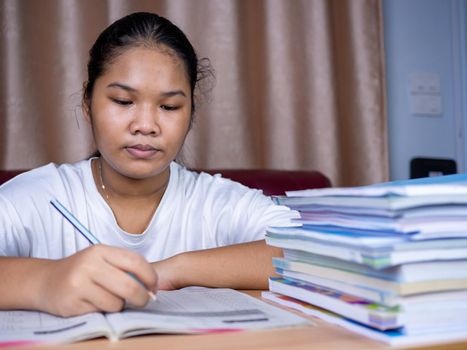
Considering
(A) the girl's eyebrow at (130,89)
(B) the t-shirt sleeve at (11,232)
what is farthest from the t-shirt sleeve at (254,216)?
(B) the t-shirt sleeve at (11,232)

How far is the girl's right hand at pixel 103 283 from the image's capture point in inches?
28.4

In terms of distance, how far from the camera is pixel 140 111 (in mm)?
Answer: 1249

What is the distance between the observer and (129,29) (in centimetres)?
135

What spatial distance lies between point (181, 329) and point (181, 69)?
31.6 inches

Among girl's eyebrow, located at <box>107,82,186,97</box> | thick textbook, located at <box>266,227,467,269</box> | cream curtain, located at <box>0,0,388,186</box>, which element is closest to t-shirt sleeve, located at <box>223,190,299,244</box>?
girl's eyebrow, located at <box>107,82,186,97</box>

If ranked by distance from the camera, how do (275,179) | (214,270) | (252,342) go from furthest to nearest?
(275,179) < (214,270) < (252,342)

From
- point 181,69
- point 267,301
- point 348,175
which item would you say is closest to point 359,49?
point 348,175

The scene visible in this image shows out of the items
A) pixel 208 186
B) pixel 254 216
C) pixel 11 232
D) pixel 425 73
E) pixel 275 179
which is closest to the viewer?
pixel 11 232

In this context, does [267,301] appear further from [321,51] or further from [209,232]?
[321,51]

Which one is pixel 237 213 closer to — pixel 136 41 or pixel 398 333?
pixel 136 41

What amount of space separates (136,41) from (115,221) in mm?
393

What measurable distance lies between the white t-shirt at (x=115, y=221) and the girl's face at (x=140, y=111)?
0.42ft

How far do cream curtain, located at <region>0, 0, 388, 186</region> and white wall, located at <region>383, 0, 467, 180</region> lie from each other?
18 cm

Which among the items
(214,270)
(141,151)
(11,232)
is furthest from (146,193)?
(214,270)
